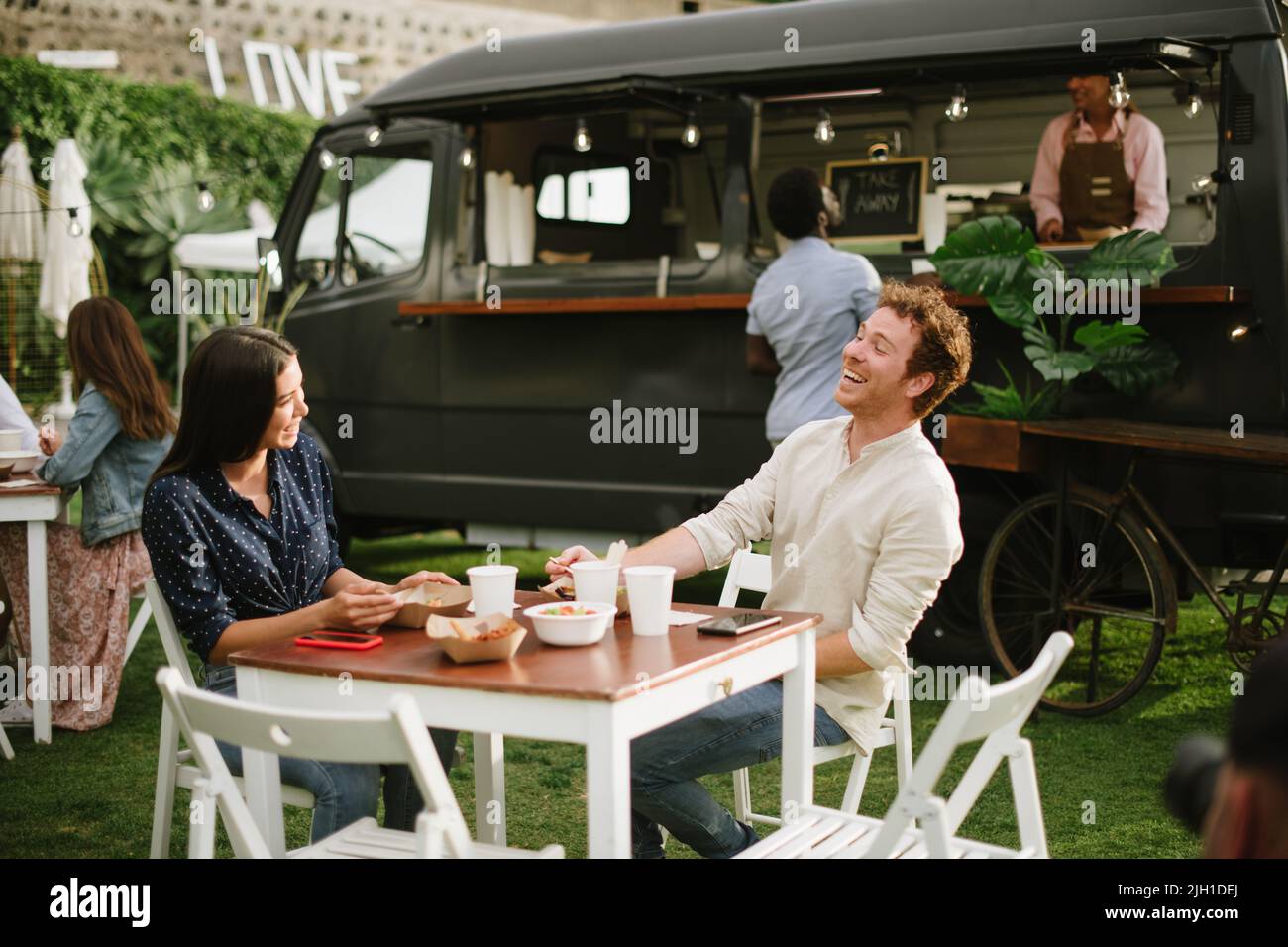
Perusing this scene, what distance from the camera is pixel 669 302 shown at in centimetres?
641

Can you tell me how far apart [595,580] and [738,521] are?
774 mm

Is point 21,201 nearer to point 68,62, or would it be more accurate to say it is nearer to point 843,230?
point 68,62

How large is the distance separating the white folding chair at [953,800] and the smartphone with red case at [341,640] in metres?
0.78

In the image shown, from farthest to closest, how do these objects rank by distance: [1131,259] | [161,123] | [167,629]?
[161,123], [1131,259], [167,629]

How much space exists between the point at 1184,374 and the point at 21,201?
9.81 meters

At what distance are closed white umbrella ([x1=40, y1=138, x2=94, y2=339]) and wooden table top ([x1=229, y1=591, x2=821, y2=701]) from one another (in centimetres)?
943

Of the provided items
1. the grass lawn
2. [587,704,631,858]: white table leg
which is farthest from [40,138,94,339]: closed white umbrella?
[587,704,631,858]: white table leg

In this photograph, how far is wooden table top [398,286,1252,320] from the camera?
5.24 metres

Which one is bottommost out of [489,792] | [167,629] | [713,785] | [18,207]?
[713,785]

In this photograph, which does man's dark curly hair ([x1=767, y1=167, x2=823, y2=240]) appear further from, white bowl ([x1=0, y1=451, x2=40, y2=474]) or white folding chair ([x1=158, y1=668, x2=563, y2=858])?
white folding chair ([x1=158, y1=668, x2=563, y2=858])

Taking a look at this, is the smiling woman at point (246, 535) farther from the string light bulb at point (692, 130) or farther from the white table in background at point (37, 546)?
the string light bulb at point (692, 130)

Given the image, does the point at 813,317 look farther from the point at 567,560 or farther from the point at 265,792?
the point at 265,792

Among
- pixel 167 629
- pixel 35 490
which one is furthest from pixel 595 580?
pixel 35 490
